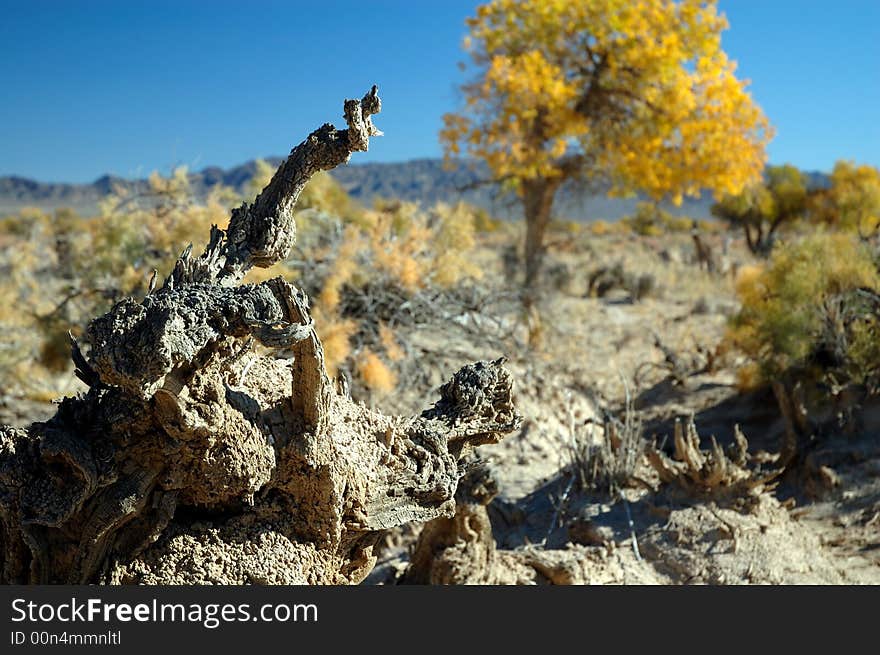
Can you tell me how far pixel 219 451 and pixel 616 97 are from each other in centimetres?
1010

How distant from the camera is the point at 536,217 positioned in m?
12.3

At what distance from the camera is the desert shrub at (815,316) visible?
21.9 feet

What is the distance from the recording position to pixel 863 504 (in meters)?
5.34

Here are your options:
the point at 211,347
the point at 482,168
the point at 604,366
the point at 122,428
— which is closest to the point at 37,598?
the point at 122,428

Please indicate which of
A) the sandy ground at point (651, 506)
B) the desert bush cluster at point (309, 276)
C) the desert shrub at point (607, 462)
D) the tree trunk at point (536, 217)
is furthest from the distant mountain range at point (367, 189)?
the desert shrub at point (607, 462)

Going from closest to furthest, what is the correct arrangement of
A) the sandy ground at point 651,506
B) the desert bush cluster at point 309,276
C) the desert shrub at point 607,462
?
the sandy ground at point 651,506 → the desert shrub at point 607,462 → the desert bush cluster at point 309,276

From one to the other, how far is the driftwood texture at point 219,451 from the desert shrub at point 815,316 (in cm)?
468

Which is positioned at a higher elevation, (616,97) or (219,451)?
(616,97)

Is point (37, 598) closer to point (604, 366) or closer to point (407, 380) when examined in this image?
point (407, 380)

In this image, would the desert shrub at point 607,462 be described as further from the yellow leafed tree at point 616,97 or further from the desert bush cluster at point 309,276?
the yellow leafed tree at point 616,97

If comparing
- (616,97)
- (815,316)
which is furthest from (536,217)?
(815,316)

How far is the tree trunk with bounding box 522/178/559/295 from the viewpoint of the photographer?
40.0 ft

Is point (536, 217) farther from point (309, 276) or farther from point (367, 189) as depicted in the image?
point (367, 189)

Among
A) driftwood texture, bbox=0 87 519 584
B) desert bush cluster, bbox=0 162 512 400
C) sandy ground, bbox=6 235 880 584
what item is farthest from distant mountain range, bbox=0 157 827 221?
driftwood texture, bbox=0 87 519 584
